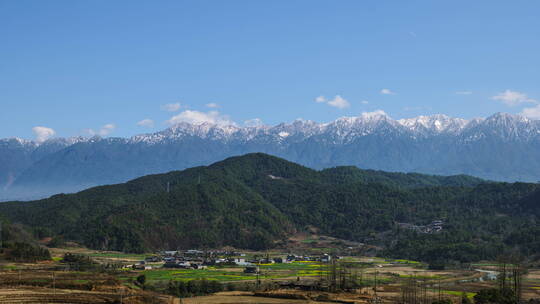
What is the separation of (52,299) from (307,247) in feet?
336

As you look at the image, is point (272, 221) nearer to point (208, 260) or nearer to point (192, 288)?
point (208, 260)

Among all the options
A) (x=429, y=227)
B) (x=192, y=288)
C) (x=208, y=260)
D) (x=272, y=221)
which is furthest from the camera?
(x=272, y=221)

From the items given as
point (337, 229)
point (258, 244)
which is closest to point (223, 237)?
point (258, 244)

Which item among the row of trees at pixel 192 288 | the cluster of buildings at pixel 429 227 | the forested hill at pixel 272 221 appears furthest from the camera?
the cluster of buildings at pixel 429 227

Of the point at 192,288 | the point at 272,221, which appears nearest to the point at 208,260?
the point at 192,288

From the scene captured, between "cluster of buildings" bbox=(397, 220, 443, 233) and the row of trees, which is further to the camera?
"cluster of buildings" bbox=(397, 220, 443, 233)

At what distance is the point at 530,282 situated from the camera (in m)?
97.6

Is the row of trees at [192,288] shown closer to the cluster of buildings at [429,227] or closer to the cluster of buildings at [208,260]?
the cluster of buildings at [208,260]

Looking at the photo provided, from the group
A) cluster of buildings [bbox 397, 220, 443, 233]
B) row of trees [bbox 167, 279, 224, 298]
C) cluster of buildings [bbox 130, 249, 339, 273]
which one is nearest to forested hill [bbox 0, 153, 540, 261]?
cluster of buildings [bbox 397, 220, 443, 233]

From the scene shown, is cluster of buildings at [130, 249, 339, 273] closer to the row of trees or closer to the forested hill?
the forested hill

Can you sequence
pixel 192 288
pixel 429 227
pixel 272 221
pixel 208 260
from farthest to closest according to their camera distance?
pixel 272 221 → pixel 429 227 → pixel 208 260 → pixel 192 288

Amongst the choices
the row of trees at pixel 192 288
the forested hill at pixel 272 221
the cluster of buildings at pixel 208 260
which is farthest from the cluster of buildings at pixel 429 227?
the row of trees at pixel 192 288

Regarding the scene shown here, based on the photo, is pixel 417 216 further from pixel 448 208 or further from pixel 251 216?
pixel 251 216

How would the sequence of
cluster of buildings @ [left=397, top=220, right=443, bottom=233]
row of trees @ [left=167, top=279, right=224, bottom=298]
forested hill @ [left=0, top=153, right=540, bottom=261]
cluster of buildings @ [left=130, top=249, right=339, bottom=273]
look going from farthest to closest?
cluster of buildings @ [left=397, top=220, right=443, bottom=233] < forested hill @ [left=0, top=153, right=540, bottom=261] < cluster of buildings @ [left=130, top=249, right=339, bottom=273] < row of trees @ [left=167, top=279, right=224, bottom=298]
